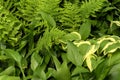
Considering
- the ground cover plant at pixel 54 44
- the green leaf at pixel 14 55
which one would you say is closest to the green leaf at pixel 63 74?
the ground cover plant at pixel 54 44

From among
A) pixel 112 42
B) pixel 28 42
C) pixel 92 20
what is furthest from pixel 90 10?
pixel 28 42

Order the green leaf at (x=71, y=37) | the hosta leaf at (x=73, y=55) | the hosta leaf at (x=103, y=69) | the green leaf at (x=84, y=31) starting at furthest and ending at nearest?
the green leaf at (x=84, y=31)
the green leaf at (x=71, y=37)
the hosta leaf at (x=73, y=55)
the hosta leaf at (x=103, y=69)

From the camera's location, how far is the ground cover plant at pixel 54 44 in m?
1.63

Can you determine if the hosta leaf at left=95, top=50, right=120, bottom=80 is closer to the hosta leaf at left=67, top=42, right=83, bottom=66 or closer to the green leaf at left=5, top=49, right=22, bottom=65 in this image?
the hosta leaf at left=67, top=42, right=83, bottom=66

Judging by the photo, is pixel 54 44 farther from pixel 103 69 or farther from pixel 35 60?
pixel 103 69

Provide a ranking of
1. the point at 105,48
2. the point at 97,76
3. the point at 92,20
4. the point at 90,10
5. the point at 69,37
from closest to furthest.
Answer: the point at 97,76, the point at 105,48, the point at 69,37, the point at 90,10, the point at 92,20

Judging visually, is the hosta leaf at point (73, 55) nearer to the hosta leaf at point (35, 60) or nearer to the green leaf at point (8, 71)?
the hosta leaf at point (35, 60)

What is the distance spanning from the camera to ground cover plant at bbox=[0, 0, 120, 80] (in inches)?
64.1

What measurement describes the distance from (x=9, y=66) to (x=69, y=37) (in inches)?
17.3

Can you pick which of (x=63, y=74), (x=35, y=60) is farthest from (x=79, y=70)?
(x=35, y=60)

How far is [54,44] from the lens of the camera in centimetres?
189

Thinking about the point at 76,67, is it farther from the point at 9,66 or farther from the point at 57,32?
the point at 9,66

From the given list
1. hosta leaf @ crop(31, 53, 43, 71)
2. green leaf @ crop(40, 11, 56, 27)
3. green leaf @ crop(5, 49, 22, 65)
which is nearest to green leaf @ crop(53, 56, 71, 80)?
hosta leaf @ crop(31, 53, 43, 71)

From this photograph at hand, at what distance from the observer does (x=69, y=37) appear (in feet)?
6.13
